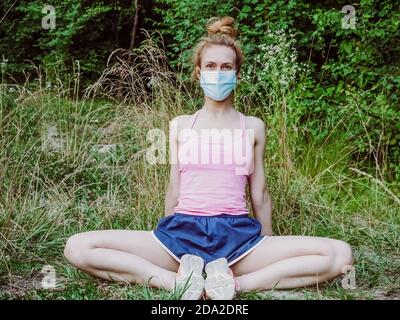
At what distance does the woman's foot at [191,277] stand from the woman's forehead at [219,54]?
905 millimetres

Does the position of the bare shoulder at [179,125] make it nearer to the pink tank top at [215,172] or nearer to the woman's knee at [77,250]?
the pink tank top at [215,172]

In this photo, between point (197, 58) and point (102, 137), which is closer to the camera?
point (197, 58)

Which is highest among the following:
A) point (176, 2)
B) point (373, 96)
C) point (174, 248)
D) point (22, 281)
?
point (176, 2)

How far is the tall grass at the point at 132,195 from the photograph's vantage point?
291 cm

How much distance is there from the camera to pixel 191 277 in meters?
2.49

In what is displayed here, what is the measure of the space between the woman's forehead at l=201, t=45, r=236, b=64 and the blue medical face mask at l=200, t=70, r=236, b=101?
6cm

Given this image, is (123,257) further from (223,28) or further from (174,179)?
(223,28)

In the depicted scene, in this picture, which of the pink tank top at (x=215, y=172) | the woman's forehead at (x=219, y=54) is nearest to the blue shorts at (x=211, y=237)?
the pink tank top at (x=215, y=172)

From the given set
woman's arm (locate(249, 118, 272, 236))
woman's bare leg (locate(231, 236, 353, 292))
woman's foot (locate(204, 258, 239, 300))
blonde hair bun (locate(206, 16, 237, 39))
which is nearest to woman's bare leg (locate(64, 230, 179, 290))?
woman's foot (locate(204, 258, 239, 300))

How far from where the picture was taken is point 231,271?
8.55 feet

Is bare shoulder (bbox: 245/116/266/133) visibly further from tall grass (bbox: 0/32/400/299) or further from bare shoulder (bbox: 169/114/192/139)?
tall grass (bbox: 0/32/400/299)
